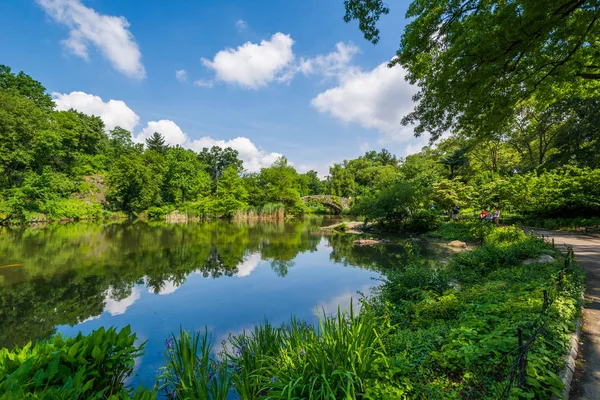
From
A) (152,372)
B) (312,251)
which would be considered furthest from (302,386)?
(312,251)

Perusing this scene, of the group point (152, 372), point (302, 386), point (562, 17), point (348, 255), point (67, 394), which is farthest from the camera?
point (348, 255)

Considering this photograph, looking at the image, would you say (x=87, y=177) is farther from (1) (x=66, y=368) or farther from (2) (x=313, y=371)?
(2) (x=313, y=371)

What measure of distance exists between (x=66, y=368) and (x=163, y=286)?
245 inches

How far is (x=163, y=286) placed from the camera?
7902 mm

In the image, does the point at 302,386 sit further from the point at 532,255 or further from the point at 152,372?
the point at 532,255

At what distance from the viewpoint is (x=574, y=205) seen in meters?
14.4

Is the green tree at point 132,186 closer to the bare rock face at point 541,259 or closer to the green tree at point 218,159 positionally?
the green tree at point 218,159

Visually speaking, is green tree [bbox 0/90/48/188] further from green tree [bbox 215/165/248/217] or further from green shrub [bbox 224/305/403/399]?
green shrub [bbox 224/305/403/399]

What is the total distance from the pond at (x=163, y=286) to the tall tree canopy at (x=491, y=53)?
190 inches

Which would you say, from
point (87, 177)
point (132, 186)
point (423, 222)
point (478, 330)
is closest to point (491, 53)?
point (478, 330)

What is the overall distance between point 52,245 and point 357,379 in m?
16.7

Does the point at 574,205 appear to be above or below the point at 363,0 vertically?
below

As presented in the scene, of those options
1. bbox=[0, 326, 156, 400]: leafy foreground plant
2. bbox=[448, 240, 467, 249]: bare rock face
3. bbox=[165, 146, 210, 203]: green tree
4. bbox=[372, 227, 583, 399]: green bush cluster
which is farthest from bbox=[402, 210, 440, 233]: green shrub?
bbox=[165, 146, 210, 203]: green tree

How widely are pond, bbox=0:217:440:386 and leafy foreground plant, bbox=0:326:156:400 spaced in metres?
1.47
